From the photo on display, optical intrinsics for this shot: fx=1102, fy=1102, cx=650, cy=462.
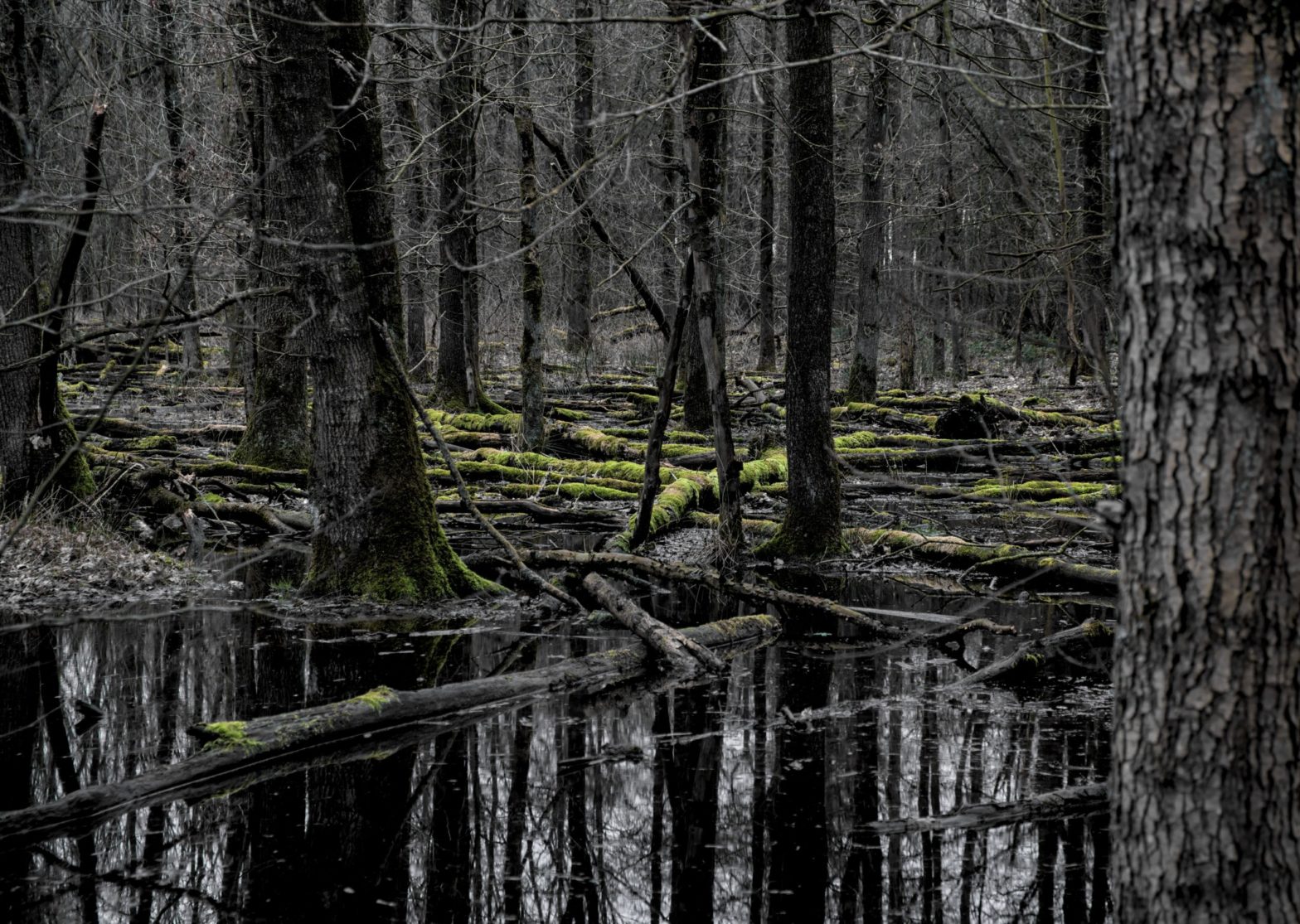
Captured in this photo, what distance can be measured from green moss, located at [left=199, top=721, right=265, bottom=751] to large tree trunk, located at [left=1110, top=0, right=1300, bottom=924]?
13.2 feet

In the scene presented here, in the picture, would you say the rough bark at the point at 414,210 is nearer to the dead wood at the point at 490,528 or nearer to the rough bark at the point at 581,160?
the rough bark at the point at 581,160

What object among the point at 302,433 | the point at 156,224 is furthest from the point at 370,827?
the point at 156,224

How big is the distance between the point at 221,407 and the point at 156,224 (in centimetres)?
710

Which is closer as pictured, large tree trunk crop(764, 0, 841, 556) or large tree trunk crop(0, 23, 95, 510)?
large tree trunk crop(0, 23, 95, 510)

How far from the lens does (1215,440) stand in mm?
2672

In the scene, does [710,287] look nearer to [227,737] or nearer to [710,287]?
[710,287]

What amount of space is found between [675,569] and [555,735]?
2.74 meters

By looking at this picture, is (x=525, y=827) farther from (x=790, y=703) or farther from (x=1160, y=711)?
(x=1160, y=711)

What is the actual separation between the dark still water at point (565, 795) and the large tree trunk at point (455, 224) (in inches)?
316

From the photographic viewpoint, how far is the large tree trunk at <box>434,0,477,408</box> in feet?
50.2

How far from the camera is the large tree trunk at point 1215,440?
8.59 ft

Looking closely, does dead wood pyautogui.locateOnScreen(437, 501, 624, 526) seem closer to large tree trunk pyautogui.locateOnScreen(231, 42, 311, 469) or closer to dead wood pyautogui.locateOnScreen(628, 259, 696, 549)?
dead wood pyautogui.locateOnScreen(628, 259, 696, 549)

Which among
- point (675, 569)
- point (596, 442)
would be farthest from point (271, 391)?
point (675, 569)

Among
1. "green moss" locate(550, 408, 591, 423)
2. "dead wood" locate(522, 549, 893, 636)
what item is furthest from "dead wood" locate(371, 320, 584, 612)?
"green moss" locate(550, 408, 591, 423)
